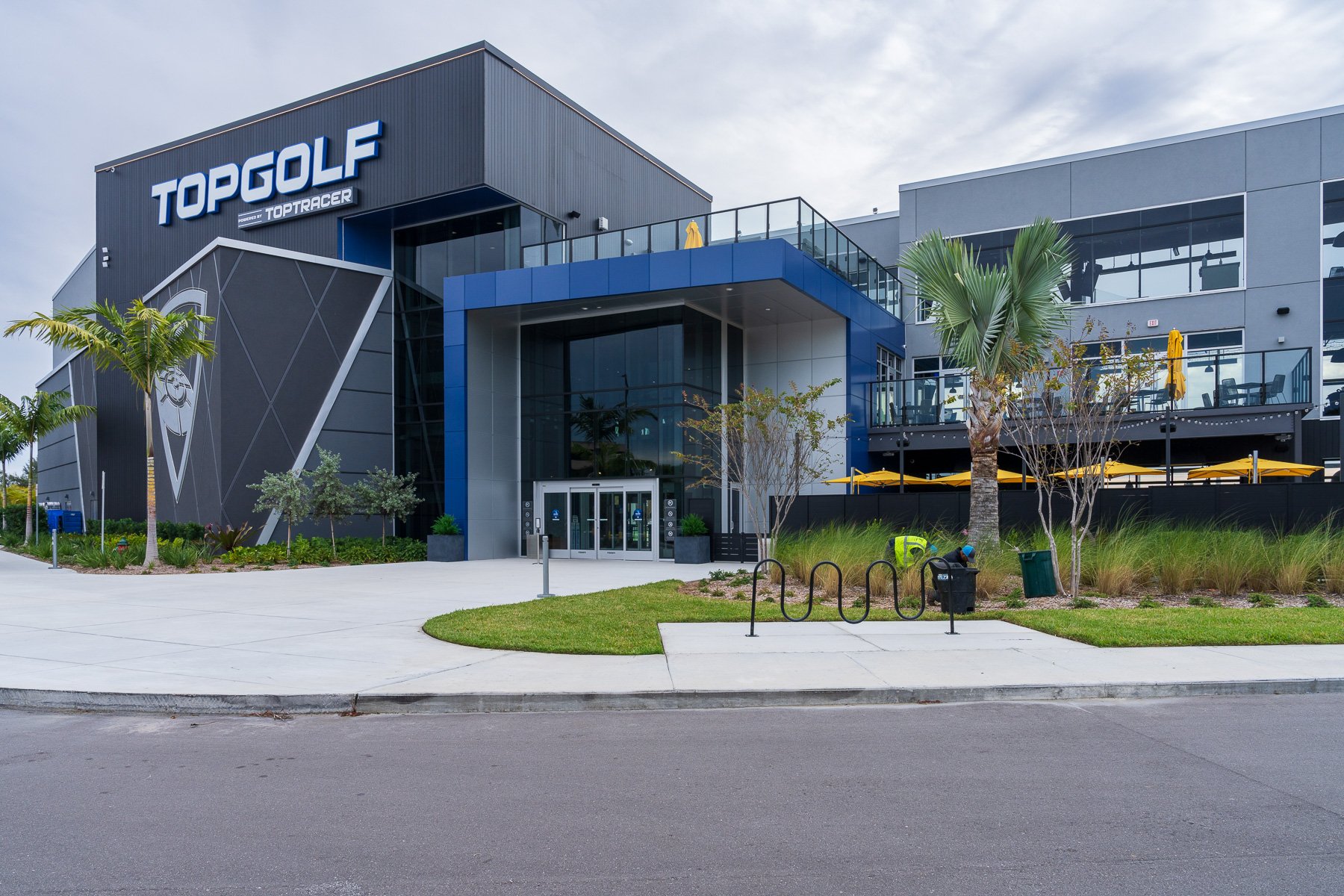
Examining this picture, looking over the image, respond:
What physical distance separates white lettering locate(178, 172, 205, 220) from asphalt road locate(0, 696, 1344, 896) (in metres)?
30.1

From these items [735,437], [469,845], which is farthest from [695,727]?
[735,437]

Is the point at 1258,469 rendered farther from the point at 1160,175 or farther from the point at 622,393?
the point at 622,393

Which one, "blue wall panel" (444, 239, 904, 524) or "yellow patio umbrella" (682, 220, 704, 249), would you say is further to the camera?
"yellow patio umbrella" (682, 220, 704, 249)

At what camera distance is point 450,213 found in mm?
29469

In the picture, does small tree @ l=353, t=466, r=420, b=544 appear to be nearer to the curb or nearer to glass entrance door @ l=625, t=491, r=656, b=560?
glass entrance door @ l=625, t=491, r=656, b=560

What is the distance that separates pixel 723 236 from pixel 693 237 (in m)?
0.86

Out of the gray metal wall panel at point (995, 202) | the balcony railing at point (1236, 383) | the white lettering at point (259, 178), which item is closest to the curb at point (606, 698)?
the balcony railing at point (1236, 383)

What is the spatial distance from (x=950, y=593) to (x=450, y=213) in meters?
22.6

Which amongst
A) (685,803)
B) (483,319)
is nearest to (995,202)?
(483,319)

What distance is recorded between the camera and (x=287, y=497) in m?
25.0

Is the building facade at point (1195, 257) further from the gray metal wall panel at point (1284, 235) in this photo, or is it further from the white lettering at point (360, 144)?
the white lettering at point (360, 144)

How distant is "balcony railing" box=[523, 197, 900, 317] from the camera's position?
2481cm

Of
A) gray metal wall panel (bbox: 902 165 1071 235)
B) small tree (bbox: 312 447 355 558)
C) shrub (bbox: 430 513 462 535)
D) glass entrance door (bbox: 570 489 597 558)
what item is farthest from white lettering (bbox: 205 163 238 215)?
gray metal wall panel (bbox: 902 165 1071 235)

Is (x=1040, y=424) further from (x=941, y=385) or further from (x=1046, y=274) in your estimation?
(x=941, y=385)
